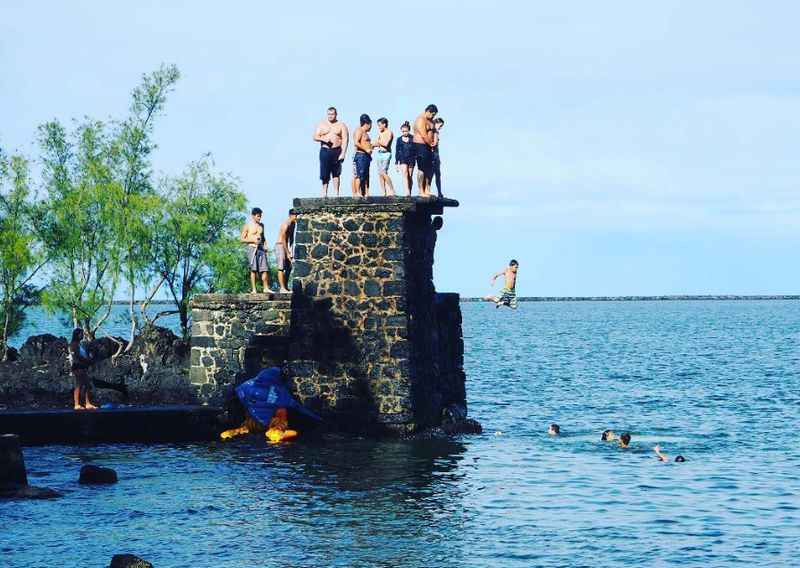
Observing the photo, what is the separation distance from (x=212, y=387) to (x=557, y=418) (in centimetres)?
1462

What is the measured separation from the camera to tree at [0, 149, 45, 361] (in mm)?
49562

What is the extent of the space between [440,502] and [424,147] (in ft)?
35.3

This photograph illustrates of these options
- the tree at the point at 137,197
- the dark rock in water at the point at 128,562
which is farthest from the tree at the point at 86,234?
the dark rock in water at the point at 128,562

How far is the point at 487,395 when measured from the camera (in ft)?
172

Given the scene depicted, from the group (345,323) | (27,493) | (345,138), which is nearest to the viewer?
(27,493)

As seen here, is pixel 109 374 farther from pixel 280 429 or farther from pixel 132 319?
pixel 280 429

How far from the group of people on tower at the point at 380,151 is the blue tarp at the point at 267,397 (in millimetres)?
4843

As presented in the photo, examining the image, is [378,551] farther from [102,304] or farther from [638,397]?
[638,397]

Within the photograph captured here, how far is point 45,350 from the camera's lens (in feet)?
159

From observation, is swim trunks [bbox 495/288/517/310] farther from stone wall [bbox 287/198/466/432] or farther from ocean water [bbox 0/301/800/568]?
ocean water [bbox 0/301/800/568]

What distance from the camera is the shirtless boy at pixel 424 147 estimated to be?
32.1m

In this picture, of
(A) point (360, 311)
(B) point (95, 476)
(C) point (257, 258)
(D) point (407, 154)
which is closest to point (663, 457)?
(A) point (360, 311)

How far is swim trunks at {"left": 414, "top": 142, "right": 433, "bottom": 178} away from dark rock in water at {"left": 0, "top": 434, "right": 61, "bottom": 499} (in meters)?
12.6

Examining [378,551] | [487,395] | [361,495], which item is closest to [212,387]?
[361,495]
